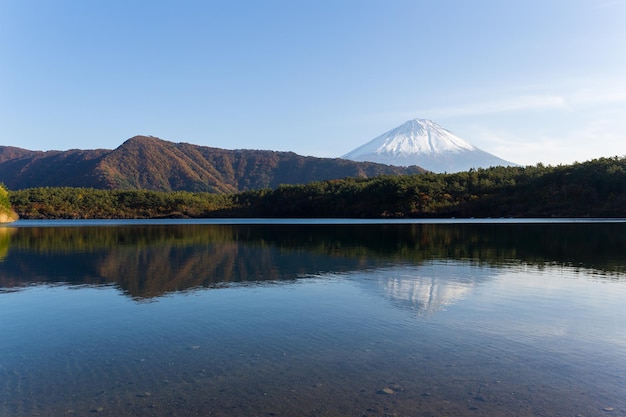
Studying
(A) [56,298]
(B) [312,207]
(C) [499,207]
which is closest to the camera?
(A) [56,298]

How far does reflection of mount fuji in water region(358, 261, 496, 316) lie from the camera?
1794 cm

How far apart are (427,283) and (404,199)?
4824 inches

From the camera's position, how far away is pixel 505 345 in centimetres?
1227

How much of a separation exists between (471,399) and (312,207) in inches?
6127

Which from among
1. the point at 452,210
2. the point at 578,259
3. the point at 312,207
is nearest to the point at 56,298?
the point at 578,259

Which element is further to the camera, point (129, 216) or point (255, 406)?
point (129, 216)

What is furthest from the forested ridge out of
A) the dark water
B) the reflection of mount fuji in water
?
the dark water

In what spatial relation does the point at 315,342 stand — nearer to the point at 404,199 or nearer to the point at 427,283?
the point at 427,283

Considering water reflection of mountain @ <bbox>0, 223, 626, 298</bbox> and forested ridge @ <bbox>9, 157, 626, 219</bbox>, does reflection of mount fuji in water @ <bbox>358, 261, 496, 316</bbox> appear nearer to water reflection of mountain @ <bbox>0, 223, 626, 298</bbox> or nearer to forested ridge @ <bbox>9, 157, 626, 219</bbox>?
water reflection of mountain @ <bbox>0, 223, 626, 298</bbox>

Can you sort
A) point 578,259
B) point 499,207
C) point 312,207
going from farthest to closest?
point 312,207, point 499,207, point 578,259

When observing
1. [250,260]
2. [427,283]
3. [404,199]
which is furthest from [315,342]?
[404,199]

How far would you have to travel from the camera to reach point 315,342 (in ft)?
41.5

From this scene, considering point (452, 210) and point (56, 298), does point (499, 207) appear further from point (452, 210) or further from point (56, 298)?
point (56, 298)

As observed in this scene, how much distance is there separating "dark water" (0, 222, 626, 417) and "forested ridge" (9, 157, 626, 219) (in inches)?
4205
